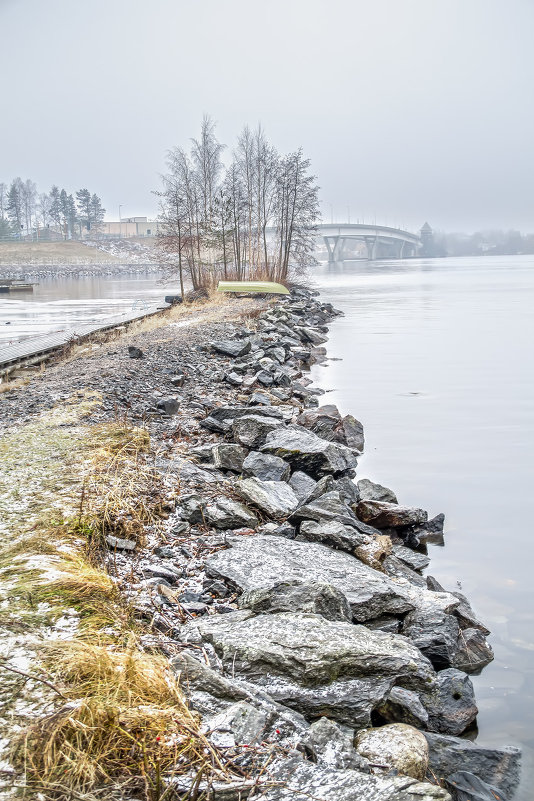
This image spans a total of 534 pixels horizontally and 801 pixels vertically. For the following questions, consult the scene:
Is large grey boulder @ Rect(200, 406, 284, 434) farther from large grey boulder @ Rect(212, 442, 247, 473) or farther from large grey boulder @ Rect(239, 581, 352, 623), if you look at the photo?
large grey boulder @ Rect(239, 581, 352, 623)

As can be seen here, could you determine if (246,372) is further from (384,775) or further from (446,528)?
(384,775)

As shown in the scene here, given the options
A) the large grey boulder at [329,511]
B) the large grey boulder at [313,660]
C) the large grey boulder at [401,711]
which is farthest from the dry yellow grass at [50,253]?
the large grey boulder at [401,711]

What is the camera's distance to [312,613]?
11.6ft

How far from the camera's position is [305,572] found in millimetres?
4273

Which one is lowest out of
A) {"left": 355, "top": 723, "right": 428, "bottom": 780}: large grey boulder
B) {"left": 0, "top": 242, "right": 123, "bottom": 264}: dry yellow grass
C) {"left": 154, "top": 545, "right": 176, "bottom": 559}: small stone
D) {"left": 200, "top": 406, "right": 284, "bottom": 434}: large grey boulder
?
{"left": 355, "top": 723, "right": 428, "bottom": 780}: large grey boulder

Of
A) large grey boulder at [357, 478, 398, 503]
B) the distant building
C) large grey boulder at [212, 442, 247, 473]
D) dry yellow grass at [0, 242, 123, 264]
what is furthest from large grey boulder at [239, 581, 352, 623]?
the distant building

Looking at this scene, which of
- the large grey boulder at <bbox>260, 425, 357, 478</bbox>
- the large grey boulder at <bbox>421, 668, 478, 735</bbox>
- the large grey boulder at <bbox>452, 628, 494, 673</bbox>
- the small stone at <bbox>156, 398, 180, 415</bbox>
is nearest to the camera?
the large grey boulder at <bbox>421, 668, 478, 735</bbox>

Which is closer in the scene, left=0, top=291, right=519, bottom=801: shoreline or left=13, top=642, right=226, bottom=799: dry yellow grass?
left=13, top=642, right=226, bottom=799: dry yellow grass

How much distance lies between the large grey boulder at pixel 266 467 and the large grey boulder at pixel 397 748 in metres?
3.58

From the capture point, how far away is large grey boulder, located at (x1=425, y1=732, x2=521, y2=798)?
3.17 metres

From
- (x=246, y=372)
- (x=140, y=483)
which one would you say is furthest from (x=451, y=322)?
(x=140, y=483)

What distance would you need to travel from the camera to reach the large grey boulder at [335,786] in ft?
7.65

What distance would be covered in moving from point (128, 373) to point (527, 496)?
6.59 meters

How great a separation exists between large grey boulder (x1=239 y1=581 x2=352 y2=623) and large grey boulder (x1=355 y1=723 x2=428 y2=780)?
792mm
